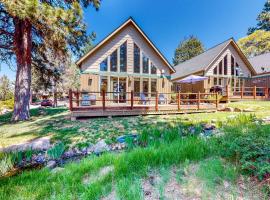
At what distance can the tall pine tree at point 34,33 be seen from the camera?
7304 millimetres

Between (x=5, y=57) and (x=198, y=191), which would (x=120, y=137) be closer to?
(x=198, y=191)

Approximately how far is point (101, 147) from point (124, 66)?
9.07 m

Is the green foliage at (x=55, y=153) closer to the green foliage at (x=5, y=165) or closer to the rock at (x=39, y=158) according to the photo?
the rock at (x=39, y=158)

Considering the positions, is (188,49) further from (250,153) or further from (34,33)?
(250,153)

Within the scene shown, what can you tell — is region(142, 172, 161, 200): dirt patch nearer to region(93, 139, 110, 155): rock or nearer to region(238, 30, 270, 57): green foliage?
region(93, 139, 110, 155): rock

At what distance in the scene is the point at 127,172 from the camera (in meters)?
3.20

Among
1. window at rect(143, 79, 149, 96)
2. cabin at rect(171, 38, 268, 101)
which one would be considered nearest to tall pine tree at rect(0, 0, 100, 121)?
window at rect(143, 79, 149, 96)

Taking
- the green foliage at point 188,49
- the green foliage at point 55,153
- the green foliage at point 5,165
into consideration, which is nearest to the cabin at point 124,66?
the green foliage at point 55,153

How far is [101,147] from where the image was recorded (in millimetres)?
5652

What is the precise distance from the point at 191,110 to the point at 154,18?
55.6 ft

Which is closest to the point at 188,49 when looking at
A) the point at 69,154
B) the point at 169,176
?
the point at 69,154

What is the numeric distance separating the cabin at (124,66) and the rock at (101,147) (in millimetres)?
6755

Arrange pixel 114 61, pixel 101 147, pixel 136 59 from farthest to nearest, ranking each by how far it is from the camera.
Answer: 1. pixel 136 59
2. pixel 114 61
3. pixel 101 147

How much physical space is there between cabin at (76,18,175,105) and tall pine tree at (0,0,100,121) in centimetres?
157
